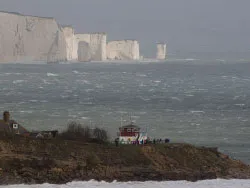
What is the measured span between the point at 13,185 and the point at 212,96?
1912 inches

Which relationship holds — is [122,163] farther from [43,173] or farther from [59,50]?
[59,50]

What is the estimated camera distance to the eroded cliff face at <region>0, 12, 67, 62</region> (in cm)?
15638

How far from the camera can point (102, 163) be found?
1121 inches

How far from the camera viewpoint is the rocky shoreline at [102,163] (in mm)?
27422

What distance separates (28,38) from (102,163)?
13395 cm

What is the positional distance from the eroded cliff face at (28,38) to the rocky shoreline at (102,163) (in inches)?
4948

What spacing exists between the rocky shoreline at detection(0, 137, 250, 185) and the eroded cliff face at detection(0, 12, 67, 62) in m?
126

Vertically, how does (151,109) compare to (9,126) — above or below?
below

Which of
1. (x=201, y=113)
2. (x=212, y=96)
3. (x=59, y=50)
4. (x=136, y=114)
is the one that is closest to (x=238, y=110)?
(x=201, y=113)

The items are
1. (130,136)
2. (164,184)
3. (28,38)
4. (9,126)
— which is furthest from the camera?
(28,38)

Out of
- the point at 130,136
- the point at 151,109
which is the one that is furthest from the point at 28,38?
the point at 130,136

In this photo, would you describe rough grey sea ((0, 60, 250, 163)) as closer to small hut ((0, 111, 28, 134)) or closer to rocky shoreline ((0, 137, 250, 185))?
rocky shoreline ((0, 137, 250, 185))

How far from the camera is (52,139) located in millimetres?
29656

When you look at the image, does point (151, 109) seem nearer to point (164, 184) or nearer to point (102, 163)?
point (102, 163)
